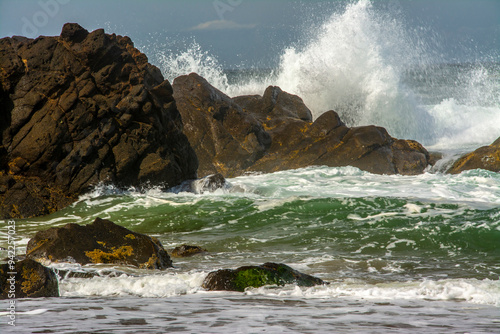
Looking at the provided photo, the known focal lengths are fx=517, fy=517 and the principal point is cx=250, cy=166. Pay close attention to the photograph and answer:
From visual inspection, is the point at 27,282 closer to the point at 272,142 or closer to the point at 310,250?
the point at 310,250

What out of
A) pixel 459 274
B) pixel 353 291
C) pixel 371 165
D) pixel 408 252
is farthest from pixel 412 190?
pixel 353 291

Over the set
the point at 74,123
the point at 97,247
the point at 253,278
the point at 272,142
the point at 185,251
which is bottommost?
the point at 253,278

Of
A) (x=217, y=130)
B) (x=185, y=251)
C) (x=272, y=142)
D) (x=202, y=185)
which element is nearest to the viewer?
(x=185, y=251)

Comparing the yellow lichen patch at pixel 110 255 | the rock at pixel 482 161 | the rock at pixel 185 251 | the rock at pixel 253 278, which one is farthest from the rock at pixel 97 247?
the rock at pixel 482 161

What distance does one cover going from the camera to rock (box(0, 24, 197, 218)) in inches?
396

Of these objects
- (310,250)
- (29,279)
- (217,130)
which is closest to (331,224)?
(310,250)

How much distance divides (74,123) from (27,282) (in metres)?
7.08

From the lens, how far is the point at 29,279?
3.90m

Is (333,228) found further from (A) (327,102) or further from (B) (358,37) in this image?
(B) (358,37)

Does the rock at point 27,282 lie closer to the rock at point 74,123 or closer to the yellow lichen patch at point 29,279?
the yellow lichen patch at point 29,279

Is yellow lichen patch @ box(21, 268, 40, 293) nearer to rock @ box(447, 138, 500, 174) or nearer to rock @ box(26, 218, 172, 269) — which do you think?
rock @ box(26, 218, 172, 269)

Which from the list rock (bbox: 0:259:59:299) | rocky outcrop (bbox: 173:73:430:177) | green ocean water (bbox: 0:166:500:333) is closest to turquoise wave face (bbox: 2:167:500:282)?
green ocean water (bbox: 0:166:500:333)

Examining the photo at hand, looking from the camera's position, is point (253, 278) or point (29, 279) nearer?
point (29, 279)

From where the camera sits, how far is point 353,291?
4242mm
